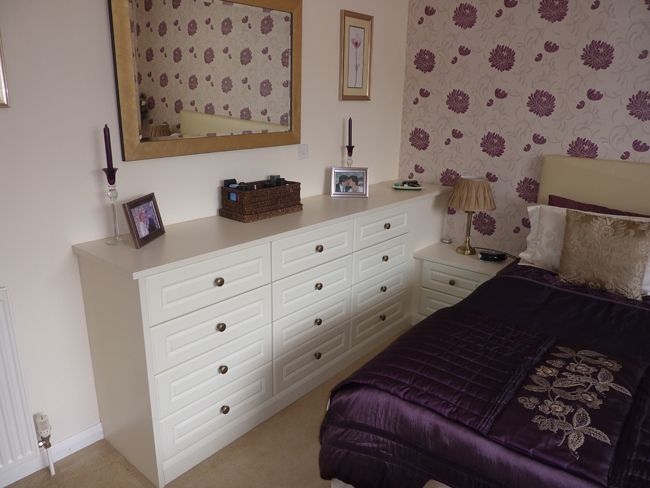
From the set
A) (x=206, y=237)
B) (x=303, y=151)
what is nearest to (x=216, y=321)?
(x=206, y=237)

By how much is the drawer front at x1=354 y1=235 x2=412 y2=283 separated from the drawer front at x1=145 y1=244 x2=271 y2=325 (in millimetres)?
695

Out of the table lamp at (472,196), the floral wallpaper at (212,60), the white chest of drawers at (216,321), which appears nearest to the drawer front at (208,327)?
the white chest of drawers at (216,321)

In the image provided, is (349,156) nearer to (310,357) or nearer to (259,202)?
(259,202)

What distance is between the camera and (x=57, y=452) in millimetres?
2113

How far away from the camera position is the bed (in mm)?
1347

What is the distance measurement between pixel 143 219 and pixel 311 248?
78 cm

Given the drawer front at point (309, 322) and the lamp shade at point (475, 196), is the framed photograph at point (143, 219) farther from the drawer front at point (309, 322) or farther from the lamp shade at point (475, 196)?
the lamp shade at point (475, 196)

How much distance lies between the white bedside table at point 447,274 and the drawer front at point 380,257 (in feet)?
0.49

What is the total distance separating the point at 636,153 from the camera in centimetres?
266

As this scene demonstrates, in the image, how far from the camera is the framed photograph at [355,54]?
116 inches

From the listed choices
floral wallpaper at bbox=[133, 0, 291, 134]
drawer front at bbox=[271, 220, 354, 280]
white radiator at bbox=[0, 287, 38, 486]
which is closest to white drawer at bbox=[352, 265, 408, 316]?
drawer front at bbox=[271, 220, 354, 280]

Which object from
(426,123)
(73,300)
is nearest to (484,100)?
(426,123)

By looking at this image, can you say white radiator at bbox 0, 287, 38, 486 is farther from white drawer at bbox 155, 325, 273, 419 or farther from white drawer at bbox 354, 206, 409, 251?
white drawer at bbox 354, 206, 409, 251

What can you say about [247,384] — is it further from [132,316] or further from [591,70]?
[591,70]
